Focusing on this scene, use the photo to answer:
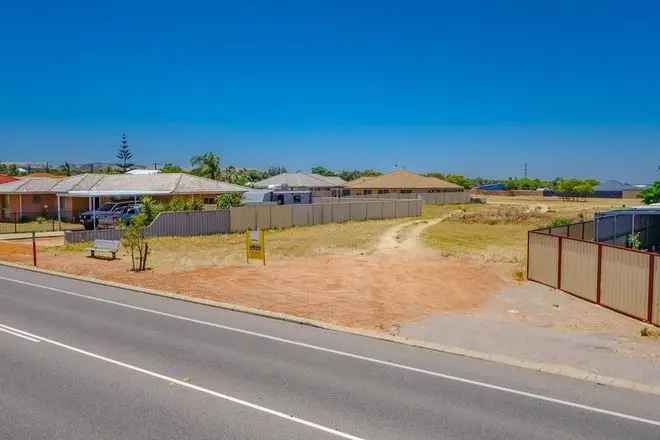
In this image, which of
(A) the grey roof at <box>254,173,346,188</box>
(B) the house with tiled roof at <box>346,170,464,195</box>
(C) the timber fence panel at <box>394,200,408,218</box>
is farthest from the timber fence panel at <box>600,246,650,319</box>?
(B) the house with tiled roof at <box>346,170,464,195</box>

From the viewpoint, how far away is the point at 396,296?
1762cm

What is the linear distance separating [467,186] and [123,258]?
114m

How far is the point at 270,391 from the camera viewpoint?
9.14 m

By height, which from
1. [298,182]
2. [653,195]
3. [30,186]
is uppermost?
[298,182]

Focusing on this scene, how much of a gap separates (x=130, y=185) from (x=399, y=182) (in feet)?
144

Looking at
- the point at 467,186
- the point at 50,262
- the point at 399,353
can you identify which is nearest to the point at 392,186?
the point at 467,186

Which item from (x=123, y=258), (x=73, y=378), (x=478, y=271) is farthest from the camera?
(x=123, y=258)

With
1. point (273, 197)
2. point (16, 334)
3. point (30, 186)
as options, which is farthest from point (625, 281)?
point (30, 186)

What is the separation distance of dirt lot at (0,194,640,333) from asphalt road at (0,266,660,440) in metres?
2.79

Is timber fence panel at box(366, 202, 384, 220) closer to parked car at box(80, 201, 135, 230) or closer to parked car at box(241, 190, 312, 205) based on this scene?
parked car at box(241, 190, 312, 205)

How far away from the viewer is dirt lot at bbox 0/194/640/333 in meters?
16.3

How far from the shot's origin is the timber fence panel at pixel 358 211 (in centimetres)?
5166

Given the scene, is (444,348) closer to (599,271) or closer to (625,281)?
(625,281)

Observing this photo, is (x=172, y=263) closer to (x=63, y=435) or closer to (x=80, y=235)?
(x=80, y=235)
